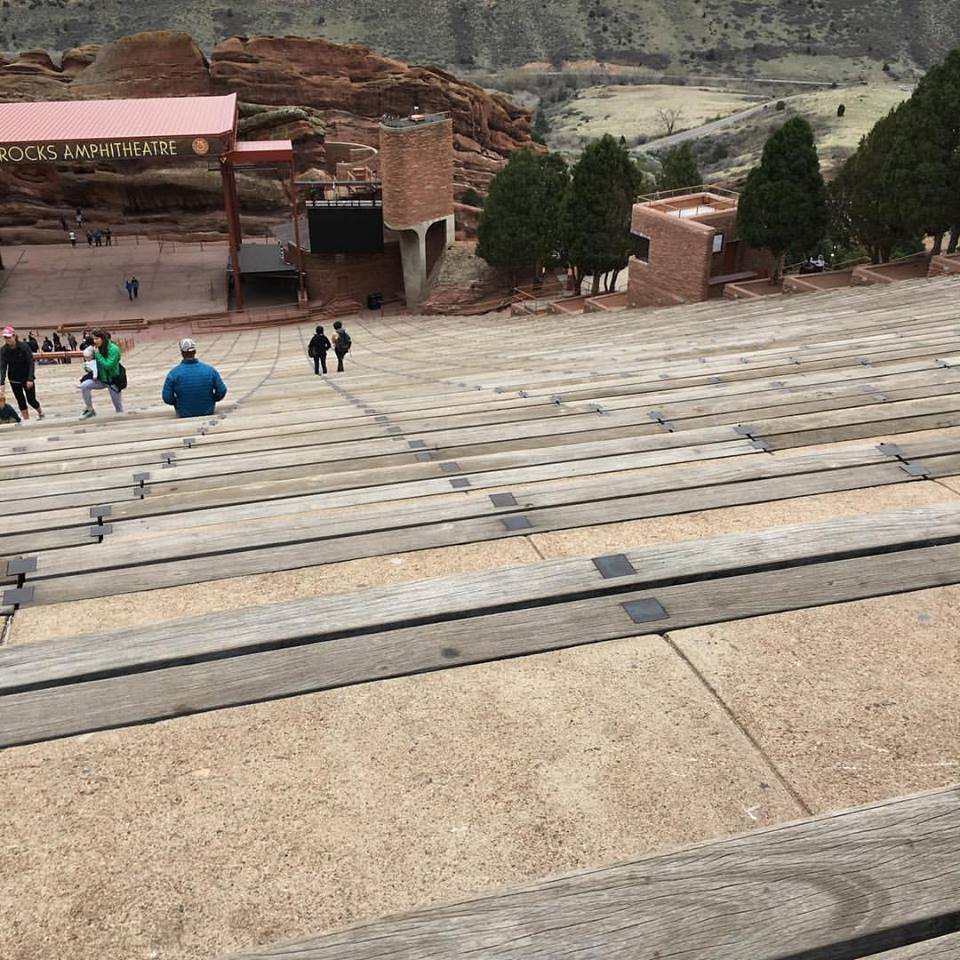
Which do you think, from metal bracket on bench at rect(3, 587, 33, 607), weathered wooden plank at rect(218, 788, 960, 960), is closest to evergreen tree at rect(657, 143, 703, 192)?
metal bracket on bench at rect(3, 587, 33, 607)

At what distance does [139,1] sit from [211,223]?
80077 mm

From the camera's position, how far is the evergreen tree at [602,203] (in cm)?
3578

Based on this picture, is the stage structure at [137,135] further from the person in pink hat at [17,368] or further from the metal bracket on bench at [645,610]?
the metal bracket on bench at [645,610]

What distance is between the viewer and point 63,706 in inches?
126

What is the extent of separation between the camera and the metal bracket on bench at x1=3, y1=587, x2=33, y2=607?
4207 mm

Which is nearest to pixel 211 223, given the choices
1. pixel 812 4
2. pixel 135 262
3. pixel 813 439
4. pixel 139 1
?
pixel 135 262

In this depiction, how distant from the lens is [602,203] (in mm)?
35750

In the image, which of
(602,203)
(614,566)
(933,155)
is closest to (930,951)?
(614,566)

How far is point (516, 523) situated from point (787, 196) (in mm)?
29960

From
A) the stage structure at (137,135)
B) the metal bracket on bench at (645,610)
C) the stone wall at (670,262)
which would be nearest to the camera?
the metal bracket on bench at (645,610)

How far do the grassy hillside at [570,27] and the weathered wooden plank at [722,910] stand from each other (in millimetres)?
121412

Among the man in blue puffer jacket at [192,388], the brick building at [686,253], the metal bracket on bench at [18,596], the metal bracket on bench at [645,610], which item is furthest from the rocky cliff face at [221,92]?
the metal bracket on bench at [645,610]

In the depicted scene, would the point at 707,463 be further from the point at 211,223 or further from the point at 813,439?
the point at 211,223

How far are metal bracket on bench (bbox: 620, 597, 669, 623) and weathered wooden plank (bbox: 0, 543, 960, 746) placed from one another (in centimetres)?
1
